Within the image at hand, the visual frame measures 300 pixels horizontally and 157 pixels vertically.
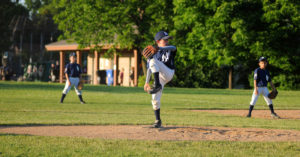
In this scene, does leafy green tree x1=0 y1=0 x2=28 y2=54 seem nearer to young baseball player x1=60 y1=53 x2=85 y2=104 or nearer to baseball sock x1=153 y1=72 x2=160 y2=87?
young baseball player x1=60 y1=53 x2=85 y2=104

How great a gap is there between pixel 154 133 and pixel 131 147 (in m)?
1.66

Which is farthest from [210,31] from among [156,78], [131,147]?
[131,147]

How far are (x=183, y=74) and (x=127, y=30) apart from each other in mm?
7050

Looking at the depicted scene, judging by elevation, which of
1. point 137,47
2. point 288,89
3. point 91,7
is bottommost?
point 288,89

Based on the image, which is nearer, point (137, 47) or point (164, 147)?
point (164, 147)

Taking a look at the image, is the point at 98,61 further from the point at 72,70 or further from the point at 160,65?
the point at 160,65

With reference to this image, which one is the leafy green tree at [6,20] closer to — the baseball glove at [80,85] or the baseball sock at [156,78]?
the baseball glove at [80,85]

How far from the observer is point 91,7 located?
38.2 metres

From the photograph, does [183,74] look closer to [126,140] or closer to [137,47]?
[137,47]

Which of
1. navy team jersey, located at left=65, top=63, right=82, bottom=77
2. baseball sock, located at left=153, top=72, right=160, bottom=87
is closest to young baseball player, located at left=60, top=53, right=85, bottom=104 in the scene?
navy team jersey, located at left=65, top=63, right=82, bottom=77

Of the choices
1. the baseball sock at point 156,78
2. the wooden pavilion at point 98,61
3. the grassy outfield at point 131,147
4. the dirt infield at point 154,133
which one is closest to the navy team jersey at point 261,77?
the dirt infield at point 154,133

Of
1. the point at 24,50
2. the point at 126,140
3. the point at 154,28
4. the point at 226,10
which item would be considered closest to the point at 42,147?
the point at 126,140

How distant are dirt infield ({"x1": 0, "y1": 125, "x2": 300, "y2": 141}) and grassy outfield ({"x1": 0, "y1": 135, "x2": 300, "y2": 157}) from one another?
22.2 inches

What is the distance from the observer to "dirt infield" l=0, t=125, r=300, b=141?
8.66m
